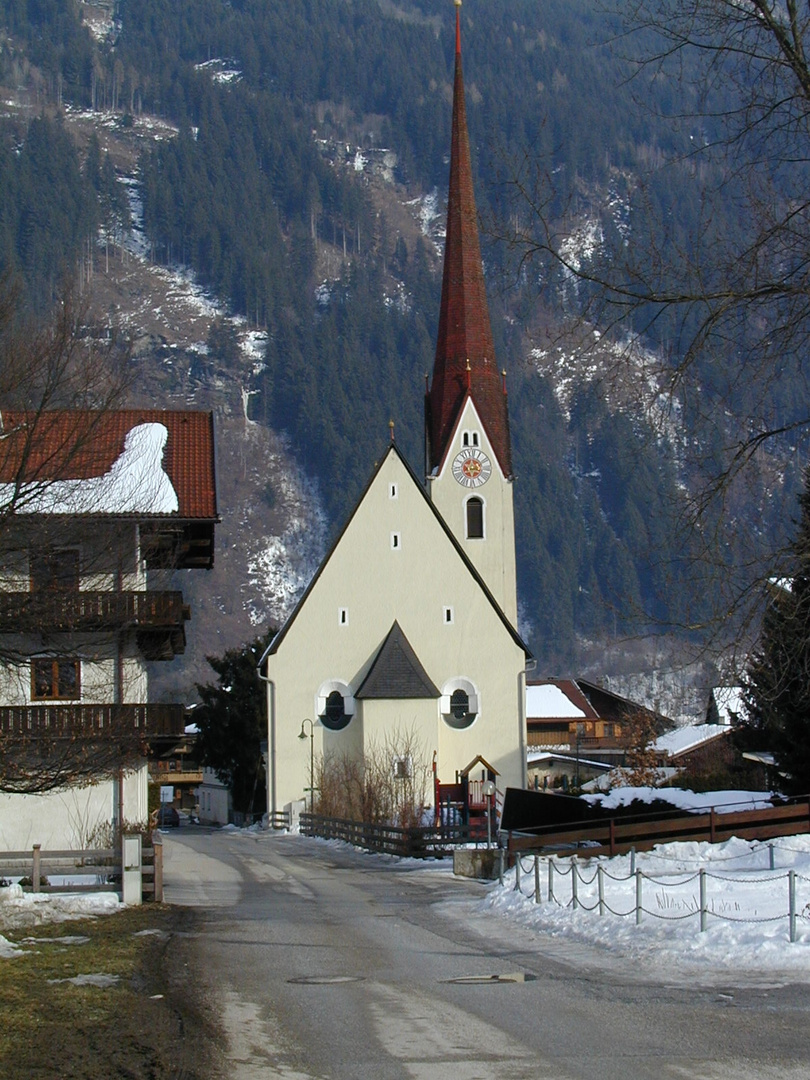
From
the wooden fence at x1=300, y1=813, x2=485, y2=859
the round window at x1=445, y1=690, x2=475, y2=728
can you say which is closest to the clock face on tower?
the round window at x1=445, y1=690, x2=475, y2=728

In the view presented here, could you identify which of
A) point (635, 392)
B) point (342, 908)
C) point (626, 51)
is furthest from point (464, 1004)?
point (342, 908)

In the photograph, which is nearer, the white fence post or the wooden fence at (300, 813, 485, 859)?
the white fence post

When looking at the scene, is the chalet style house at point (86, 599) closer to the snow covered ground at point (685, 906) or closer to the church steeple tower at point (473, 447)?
the snow covered ground at point (685, 906)

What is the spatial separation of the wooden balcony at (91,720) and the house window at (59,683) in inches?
12.7

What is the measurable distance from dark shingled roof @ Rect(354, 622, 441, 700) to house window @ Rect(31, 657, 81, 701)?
22232mm

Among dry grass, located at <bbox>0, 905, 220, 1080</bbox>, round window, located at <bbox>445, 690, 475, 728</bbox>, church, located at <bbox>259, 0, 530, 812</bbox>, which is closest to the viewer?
dry grass, located at <bbox>0, 905, 220, 1080</bbox>

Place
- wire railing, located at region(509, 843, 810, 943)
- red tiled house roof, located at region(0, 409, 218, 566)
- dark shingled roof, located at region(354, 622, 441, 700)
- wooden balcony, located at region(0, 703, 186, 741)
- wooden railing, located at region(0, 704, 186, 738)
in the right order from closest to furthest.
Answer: wire railing, located at region(509, 843, 810, 943) → red tiled house roof, located at region(0, 409, 218, 566) → wooden balcony, located at region(0, 703, 186, 741) → wooden railing, located at region(0, 704, 186, 738) → dark shingled roof, located at region(354, 622, 441, 700)

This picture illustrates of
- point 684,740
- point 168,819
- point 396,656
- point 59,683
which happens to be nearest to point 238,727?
point 396,656

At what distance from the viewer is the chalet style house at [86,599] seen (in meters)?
19.9

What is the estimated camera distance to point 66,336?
2034 centimetres

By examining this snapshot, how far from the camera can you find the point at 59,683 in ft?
91.4

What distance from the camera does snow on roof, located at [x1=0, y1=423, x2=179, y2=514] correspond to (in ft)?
66.6

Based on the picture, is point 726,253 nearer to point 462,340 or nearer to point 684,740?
point 462,340

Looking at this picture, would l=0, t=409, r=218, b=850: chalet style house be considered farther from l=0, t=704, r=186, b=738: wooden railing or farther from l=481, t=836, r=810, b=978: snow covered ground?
l=481, t=836, r=810, b=978: snow covered ground
